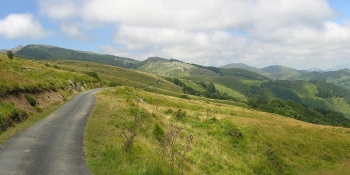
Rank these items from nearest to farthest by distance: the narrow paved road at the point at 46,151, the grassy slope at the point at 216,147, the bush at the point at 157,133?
1. the narrow paved road at the point at 46,151
2. the grassy slope at the point at 216,147
3. the bush at the point at 157,133

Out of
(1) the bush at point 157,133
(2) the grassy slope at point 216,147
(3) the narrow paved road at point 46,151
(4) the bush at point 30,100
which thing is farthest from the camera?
(4) the bush at point 30,100

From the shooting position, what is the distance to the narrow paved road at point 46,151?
11812 mm

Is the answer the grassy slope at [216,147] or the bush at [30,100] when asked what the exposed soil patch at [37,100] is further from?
the grassy slope at [216,147]

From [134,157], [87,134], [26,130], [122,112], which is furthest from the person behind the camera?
[122,112]

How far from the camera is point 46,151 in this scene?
1436 cm

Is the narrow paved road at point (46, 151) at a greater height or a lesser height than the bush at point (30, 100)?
lesser

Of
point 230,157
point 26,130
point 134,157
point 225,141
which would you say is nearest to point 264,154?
point 225,141

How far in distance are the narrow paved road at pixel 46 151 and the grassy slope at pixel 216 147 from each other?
75 centimetres

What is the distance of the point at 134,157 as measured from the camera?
45.0ft

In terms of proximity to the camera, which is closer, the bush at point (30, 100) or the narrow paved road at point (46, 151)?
the narrow paved road at point (46, 151)

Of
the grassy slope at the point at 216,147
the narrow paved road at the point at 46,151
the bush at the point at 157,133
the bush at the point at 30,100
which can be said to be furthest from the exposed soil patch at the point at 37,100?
the bush at the point at 157,133

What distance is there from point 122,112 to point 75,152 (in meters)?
15.0

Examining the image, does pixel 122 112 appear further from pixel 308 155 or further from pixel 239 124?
pixel 308 155

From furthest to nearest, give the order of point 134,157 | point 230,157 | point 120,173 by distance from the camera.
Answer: point 230,157
point 134,157
point 120,173
